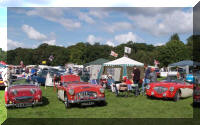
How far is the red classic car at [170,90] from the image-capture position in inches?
438

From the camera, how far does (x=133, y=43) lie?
109 m

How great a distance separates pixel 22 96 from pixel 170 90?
6.74 m

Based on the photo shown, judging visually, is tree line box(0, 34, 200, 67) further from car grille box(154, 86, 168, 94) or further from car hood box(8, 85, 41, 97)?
car hood box(8, 85, 41, 97)

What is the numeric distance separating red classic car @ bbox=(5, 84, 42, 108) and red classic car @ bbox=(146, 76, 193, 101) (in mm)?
5625

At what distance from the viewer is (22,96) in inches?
368

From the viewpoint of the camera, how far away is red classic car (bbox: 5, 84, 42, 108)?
916 centimetres

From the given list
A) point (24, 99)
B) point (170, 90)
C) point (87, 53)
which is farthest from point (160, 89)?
point (87, 53)

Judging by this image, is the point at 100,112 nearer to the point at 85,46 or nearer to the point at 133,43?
the point at 85,46

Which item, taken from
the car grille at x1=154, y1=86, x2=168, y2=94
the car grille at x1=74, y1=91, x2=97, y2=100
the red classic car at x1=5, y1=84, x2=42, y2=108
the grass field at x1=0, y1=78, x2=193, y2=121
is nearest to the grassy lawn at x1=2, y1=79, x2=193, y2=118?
the grass field at x1=0, y1=78, x2=193, y2=121

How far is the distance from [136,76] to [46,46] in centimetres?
9914

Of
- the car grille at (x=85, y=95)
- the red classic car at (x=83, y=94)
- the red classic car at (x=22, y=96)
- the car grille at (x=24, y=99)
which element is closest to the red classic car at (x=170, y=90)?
the red classic car at (x=83, y=94)

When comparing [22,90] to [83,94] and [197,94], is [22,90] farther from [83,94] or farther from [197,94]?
[197,94]
